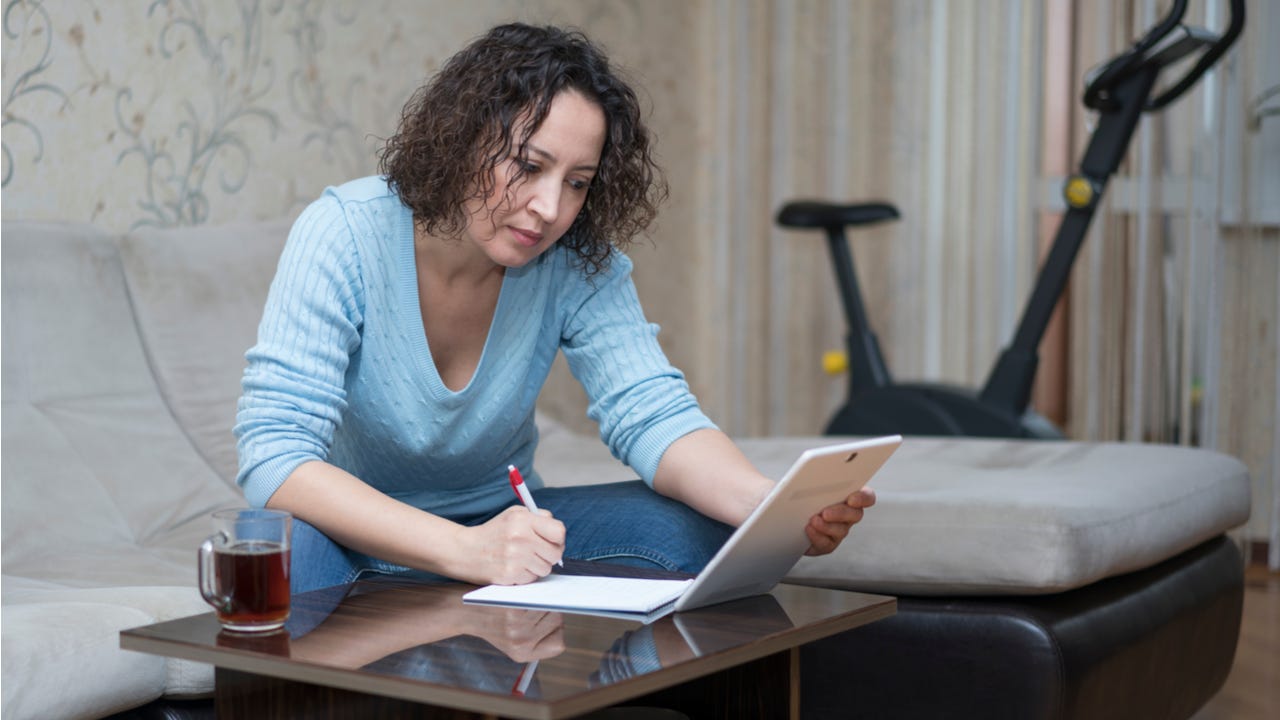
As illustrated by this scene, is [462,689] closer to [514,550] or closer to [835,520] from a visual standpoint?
[514,550]

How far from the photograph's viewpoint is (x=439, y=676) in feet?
2.56

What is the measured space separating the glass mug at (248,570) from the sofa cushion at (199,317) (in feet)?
2.89

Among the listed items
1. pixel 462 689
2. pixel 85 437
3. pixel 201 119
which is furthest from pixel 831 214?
pixel 462 689

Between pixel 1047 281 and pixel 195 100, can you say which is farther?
pixel 1047 281

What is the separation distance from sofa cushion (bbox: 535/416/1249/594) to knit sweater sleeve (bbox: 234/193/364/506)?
0.66 m

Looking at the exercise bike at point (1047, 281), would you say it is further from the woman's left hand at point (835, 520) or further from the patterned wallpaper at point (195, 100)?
the woman's left hand at point (835, 520)

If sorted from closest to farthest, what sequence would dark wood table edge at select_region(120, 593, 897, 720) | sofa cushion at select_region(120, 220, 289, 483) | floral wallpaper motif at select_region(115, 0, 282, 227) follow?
dark wood table edge at select_region(120, 593, 897, 720) < sofa cushion at select_region(120, 220, 289, 483) < floral wallpaper motif at select_region(115, 0, 282, 227)

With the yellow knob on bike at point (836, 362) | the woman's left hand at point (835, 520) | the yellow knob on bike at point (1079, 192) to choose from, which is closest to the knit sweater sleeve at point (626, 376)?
the woman's left hand at point (835, 520)

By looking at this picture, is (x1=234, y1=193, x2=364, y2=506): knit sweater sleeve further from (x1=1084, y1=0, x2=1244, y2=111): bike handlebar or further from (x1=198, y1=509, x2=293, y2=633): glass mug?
(x1=1084, y1=0, x2=1244, y2=111): bike handlebar

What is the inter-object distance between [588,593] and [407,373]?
0.36 metres

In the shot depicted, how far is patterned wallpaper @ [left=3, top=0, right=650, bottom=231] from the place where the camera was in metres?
1.81

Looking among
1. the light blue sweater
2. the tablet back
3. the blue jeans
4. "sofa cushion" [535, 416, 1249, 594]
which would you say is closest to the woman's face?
the light blue sweater

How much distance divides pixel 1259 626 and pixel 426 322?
203 centimetres

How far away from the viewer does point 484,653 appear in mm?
841
